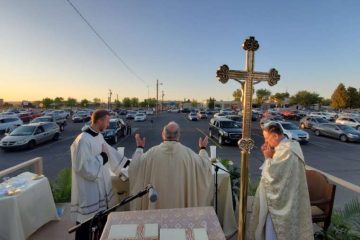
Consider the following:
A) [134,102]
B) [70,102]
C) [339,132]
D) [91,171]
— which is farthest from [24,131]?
[134,102]

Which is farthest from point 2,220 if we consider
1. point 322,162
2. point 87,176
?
point 322,162

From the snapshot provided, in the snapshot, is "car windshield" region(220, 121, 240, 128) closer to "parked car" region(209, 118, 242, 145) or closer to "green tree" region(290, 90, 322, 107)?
"parked car" region(209, 118, 242, 145)

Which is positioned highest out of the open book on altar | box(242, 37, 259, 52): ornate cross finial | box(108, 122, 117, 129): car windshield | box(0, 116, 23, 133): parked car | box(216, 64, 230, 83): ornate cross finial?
box(242, 37, 259, 52): ornate cross finial

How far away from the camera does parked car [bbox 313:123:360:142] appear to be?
1947 centimetres

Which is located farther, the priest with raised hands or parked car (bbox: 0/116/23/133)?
parked car (bbox: 0/116/23/133)

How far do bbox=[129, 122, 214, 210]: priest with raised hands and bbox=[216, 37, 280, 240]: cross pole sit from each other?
566mm

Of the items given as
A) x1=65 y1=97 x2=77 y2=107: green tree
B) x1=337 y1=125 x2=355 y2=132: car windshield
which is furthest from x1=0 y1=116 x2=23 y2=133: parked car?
x1=65 y1=97 x2=77 y2=107: green tree

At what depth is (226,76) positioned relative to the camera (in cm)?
324

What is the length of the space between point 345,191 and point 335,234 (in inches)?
196

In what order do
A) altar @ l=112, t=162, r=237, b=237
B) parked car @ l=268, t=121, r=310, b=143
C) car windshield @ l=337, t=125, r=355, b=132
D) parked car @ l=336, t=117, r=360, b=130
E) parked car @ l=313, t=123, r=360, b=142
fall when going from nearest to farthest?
altar @ l=112, t=162, r=237, b=237 < parked car @ l=268, t=121, r=310, b=143 < parked car @ l=313, t=123, r=360, b=142 < car windshield @ l=337, t=125, r=355, b=132 < parked car @ l=336, t=117, r=360, b=130

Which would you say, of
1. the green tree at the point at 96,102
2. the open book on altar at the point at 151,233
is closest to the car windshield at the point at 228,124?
the open book on altar at the point at 151,233

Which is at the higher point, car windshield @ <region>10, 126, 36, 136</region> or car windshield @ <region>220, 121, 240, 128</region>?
car windshield @ <region>220, 121, 240, 128</region>

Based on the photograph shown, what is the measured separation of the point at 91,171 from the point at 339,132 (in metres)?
22.3

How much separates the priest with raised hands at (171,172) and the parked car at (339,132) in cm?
2053
